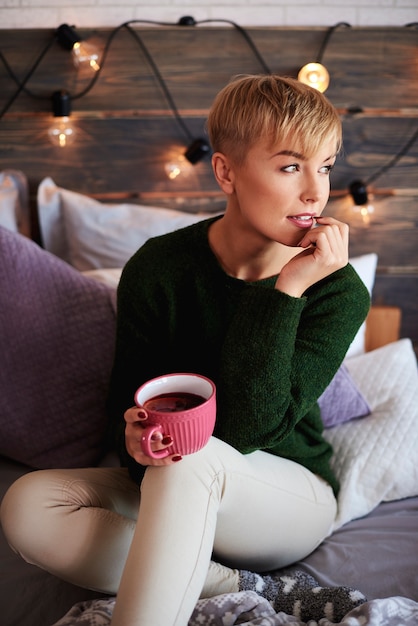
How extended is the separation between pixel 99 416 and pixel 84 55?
1.03 m

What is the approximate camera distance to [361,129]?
6.23ft

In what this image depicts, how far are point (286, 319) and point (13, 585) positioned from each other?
0.67m

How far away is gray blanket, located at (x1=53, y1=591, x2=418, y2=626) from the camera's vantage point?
0.95 m

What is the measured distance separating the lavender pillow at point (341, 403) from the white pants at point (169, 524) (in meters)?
0.22

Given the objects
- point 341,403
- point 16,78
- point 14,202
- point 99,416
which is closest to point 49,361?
point 99,416

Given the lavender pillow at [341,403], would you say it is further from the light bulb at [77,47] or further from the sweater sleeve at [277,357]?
the light bulb at [77,47]

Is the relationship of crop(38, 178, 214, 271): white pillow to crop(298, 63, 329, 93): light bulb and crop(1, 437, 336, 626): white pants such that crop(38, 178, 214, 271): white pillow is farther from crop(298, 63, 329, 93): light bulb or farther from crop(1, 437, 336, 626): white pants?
crop(1, 437, 336, 626): white pants

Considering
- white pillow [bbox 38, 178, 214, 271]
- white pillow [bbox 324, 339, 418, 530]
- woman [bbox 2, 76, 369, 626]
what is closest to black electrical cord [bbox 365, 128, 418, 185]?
white pillow [bbox 38, 178, 214, 271]

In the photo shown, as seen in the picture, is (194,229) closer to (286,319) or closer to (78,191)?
(286,319)

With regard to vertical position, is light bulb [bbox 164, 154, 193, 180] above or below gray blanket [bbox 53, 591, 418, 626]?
above

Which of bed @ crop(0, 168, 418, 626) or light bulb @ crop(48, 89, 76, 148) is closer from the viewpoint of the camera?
bed @ crop(0, 168, 418, 626)

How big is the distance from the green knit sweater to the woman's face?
0.11 meters

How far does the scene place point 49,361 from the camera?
1.47 m

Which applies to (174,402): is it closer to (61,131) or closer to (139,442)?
(139,442)
